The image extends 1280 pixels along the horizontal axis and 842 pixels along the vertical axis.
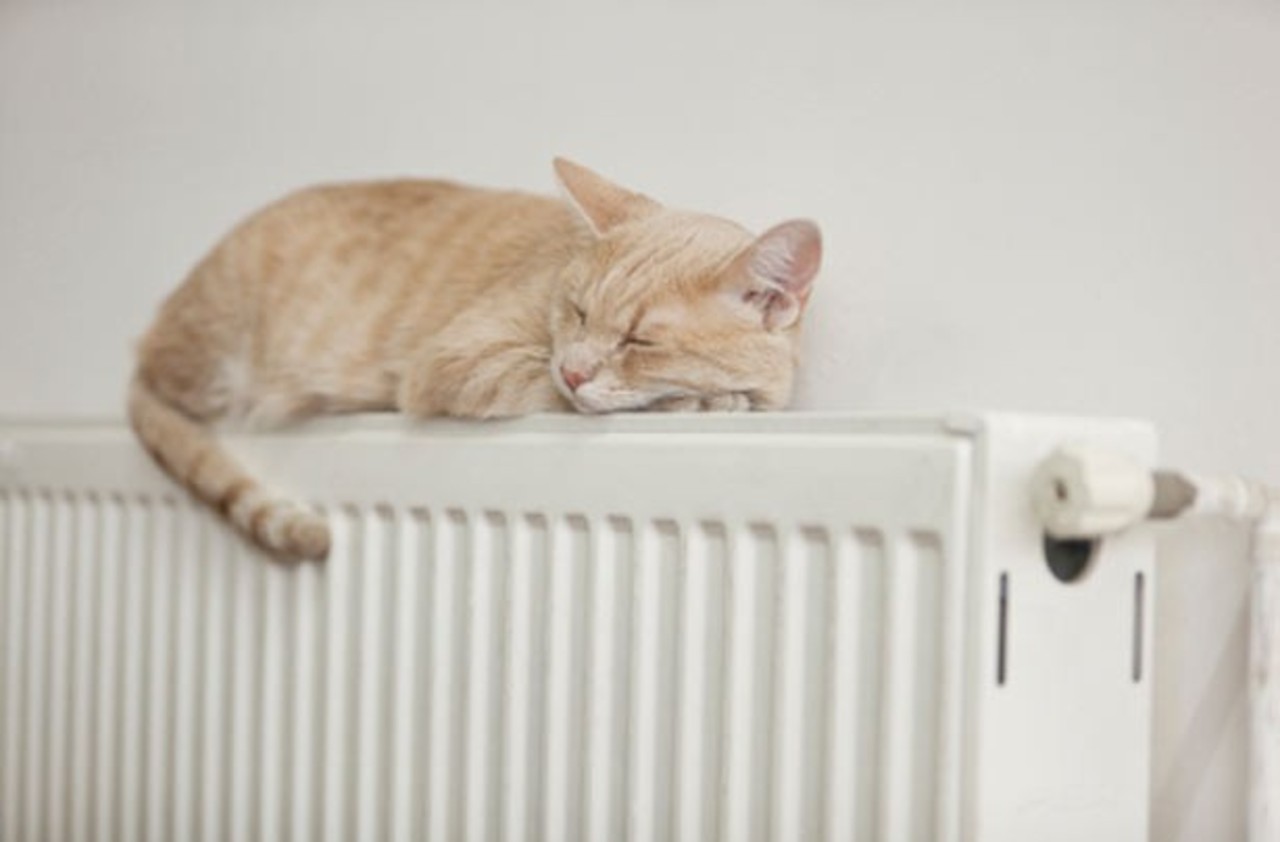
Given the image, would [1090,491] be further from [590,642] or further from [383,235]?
[383,235]

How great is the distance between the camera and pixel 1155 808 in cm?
111

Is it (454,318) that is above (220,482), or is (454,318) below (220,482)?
above

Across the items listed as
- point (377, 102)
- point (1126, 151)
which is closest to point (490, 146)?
point (377, 102)

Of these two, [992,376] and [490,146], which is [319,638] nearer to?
[490,146]

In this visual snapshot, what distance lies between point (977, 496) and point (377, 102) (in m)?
0.88

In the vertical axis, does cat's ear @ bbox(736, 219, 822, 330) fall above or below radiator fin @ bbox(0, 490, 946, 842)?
above

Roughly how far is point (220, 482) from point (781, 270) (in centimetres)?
56

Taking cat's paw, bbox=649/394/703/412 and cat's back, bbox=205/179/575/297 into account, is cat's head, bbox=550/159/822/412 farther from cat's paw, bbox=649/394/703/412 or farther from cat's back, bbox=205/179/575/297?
cat's back, bbox=205/179/575/297

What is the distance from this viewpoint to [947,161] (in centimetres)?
121

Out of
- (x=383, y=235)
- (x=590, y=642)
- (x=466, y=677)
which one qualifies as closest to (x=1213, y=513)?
(x=590, y=642)

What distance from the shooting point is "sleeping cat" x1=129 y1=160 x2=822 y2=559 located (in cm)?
112

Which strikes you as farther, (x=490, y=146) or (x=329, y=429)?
(x=490, y=146)

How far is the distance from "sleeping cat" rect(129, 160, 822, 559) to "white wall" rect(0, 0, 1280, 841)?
0.12m

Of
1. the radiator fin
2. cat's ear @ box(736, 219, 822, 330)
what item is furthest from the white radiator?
cat's ear @ box(736, 219, 822, 330)
